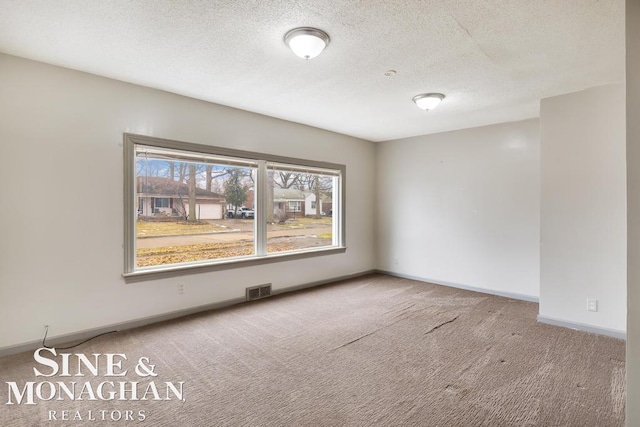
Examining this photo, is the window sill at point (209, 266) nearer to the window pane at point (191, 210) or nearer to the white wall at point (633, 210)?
the window pane at point (191, 210)

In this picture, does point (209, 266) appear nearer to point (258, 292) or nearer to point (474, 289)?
point (258, 292)

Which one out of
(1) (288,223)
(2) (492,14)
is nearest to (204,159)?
(1) (288,223)

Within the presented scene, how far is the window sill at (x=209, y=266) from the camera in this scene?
3.50 metres

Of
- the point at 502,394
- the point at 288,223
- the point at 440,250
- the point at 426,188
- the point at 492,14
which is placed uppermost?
the point at 492,14

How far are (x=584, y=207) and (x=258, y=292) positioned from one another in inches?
156

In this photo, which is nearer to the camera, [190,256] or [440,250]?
[190,256]

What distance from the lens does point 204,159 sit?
405cm

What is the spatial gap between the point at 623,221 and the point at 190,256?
4.68m

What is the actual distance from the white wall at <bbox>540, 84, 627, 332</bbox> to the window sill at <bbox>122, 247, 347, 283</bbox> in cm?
313

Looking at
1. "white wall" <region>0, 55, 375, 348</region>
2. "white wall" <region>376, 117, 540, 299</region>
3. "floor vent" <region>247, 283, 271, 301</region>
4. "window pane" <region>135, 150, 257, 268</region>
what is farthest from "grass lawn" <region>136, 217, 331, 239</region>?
"white wall" <region>376, 117, 540, 299</region>

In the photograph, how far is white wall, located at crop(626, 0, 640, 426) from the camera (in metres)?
1.50

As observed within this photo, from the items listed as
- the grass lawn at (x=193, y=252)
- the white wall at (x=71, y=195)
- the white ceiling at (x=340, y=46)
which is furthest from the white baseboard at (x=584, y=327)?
the white wall at (x=71, y=195)

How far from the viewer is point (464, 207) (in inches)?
206

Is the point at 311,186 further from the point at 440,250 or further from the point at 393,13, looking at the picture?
the point at 393,13
